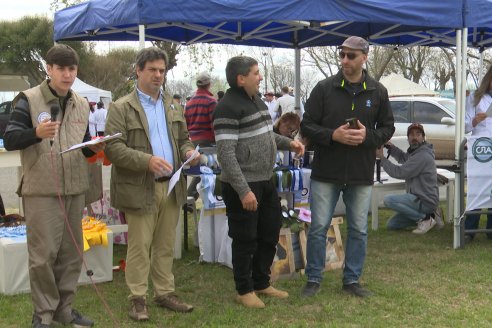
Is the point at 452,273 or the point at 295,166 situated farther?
the point at 295,166

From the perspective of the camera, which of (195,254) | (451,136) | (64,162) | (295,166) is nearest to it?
(64,162)

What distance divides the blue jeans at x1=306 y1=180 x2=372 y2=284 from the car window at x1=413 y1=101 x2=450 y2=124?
9984 millimetres

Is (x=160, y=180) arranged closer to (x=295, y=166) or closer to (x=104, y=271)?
(x=104, y=271)

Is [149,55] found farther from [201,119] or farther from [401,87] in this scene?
[401,87]

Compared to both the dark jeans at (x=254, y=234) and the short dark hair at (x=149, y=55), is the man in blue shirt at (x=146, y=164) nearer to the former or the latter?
the short dark hair at (x=149, y=55)

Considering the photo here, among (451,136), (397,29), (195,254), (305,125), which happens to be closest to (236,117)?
(305,125)

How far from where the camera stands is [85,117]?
3.76 meters

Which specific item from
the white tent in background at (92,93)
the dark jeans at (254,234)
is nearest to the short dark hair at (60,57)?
the dark jeans at (254,234)

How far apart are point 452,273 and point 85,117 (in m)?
3.34

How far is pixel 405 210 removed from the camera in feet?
22.5

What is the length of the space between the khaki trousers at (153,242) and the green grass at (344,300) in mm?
271

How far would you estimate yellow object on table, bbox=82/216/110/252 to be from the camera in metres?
4.88

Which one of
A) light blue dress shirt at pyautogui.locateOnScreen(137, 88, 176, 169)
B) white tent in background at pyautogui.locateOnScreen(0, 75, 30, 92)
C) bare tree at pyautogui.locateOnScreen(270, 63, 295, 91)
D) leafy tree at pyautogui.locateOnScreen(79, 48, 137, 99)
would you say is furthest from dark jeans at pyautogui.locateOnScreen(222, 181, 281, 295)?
bare tree at pyautogui.locateOnScreen(270, 63, 295, 91)

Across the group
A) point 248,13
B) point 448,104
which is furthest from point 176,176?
point 448,104
